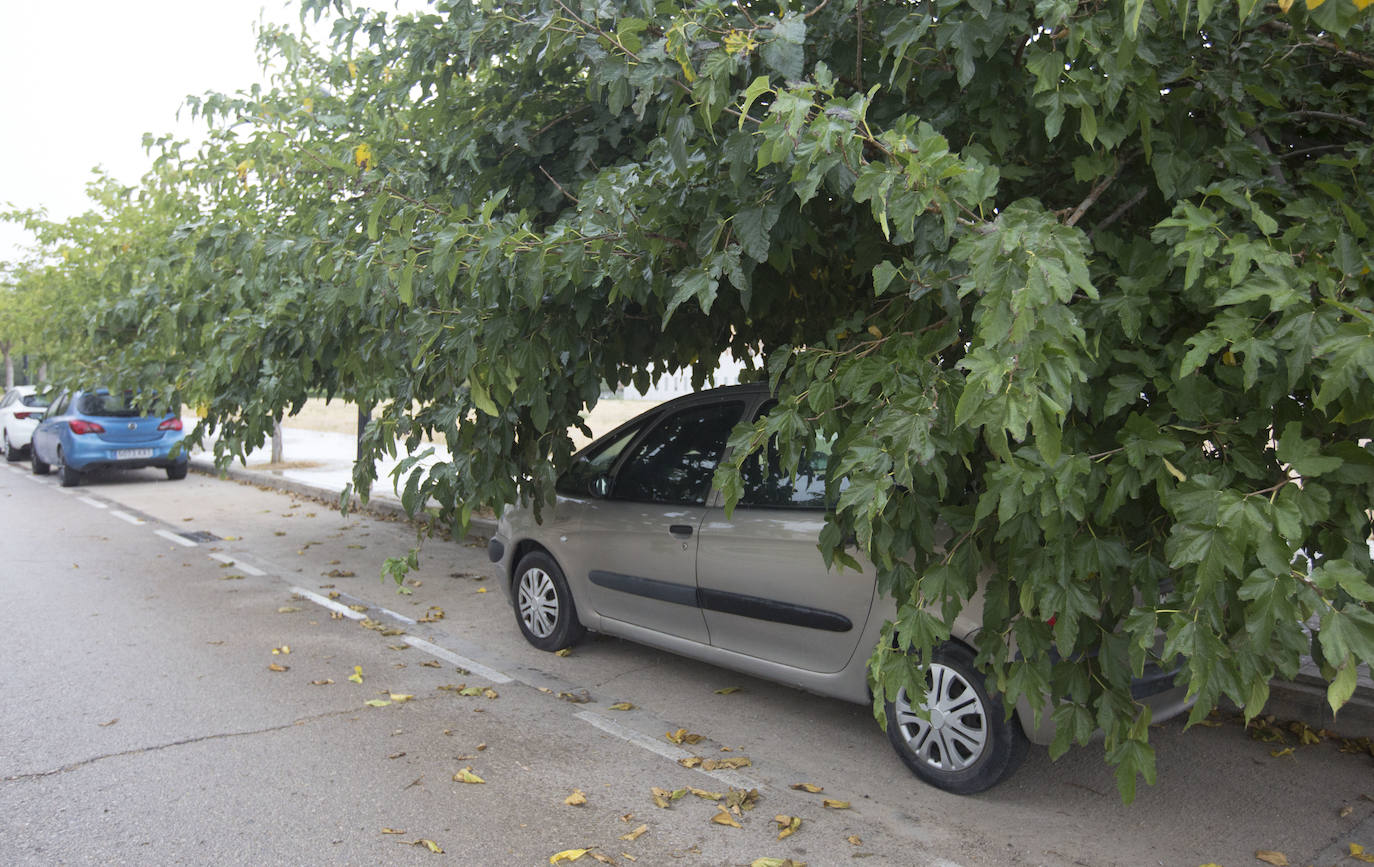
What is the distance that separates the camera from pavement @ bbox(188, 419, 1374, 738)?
4625 millimetres

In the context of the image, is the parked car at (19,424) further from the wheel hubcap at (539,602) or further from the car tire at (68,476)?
the wheel hubcap at (539,602)

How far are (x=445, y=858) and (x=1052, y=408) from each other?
2.59m

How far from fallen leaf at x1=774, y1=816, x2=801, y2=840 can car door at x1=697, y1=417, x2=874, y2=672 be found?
2.69ft

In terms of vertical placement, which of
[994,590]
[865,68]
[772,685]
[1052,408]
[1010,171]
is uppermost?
[865,68]

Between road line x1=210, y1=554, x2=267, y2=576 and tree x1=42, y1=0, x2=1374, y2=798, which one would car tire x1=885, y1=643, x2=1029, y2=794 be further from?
road line x1=210, y1=554, x2=267, y2=576

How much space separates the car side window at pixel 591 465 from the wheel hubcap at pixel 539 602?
60cm

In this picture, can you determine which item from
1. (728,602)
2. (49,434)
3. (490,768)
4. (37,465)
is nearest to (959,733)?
(728,602)

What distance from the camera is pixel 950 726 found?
408 centimetres

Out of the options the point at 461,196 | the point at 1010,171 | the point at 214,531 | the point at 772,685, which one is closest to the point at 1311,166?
the point at 1010,171

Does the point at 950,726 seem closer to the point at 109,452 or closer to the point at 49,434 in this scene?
the point at 109,452

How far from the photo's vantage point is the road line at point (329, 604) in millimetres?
7070

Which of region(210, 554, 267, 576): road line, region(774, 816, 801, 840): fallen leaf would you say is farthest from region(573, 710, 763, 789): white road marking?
region(210, 554, 267, 576): road line

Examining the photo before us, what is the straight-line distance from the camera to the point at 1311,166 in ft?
11.6

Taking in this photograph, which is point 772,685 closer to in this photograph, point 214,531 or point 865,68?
point 865,68
